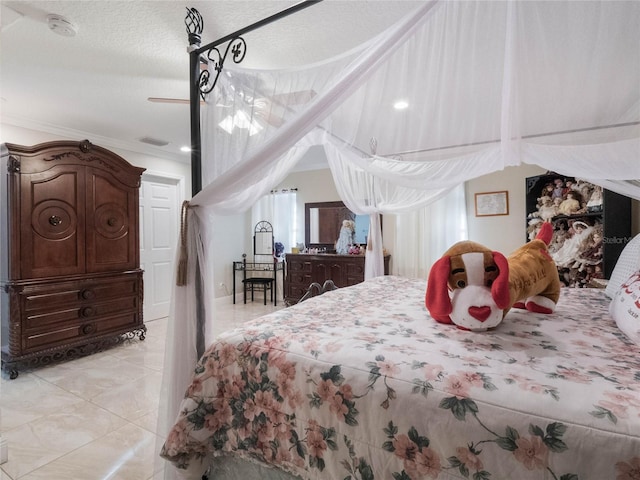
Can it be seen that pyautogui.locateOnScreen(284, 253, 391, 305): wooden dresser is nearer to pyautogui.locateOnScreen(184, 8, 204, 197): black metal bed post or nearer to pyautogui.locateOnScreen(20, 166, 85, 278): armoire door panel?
pyautogui.locateOnScreen(20, 166, 85, 278): armoire door panel

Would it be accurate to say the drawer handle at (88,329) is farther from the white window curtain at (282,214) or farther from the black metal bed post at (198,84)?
the white window curtain at (282,214)

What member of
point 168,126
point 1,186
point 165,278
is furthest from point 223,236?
point 1,186

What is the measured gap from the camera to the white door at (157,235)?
441cm

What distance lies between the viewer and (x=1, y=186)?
9.00 ft

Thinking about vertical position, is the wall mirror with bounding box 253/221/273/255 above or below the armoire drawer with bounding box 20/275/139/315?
above

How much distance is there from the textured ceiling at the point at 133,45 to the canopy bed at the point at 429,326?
0.38 m

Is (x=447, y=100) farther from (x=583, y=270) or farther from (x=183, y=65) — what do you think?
(x=583, y=270)

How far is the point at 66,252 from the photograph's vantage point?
9.88ft

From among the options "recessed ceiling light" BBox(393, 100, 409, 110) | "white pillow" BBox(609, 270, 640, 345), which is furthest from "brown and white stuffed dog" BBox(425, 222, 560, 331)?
"recessed ceiling light" BBox(393, 100, 409, 110)

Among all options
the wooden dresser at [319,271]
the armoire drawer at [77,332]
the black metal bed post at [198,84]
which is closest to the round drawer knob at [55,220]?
the armoire drawer at [77,332]

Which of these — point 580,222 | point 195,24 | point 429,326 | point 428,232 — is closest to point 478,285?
point 429,326

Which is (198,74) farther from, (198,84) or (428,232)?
(428,232)

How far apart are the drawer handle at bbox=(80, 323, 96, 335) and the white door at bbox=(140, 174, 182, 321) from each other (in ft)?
3.94

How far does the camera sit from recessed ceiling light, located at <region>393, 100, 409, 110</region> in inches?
71.3
